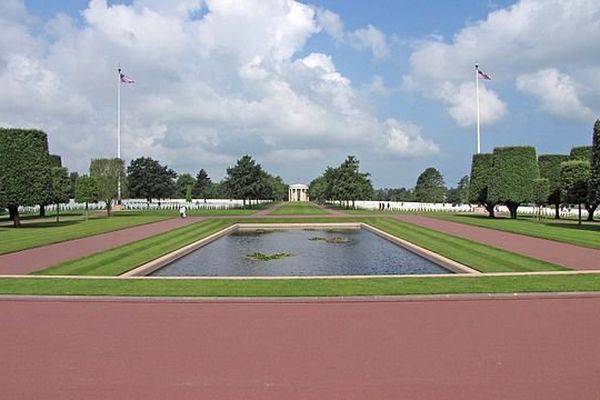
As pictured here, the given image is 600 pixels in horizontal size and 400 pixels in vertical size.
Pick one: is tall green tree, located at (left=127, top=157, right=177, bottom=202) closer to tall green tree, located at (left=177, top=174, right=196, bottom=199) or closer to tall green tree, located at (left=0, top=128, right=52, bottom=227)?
tall green tree, located at (left=177, top=174, right=196, bottom=199)

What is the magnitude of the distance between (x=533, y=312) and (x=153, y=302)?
7.16m

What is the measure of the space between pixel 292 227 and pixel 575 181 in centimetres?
1969

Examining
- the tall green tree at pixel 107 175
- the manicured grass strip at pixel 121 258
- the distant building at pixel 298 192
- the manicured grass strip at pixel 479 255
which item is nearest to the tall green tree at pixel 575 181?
the manicured grass strip at pixel 479 255

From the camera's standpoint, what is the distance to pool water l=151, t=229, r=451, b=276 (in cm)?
1530

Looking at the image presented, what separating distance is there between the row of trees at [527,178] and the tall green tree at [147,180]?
62694 millimetres

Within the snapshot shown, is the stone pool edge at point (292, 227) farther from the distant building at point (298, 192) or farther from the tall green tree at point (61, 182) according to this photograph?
the distant building at point (298, 192)

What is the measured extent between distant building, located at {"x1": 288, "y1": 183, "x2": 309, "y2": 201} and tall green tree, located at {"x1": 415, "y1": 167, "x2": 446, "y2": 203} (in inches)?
2575

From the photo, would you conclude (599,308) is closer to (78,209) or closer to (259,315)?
(259,315)

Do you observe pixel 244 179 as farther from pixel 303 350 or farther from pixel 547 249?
pixel 303 350

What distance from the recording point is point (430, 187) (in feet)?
346

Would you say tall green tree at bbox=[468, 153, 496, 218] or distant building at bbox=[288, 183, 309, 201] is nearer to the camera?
tall green tree at bbox=[468, 153, 496, 218]

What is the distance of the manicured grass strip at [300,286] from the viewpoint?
10750 millimetres

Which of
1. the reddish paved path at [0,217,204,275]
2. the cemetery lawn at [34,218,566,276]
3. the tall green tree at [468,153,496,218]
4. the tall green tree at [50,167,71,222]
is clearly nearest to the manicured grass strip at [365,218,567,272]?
the cemetery lawn at [34,218,566,276]

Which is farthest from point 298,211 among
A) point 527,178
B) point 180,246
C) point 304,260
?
point 304,260
